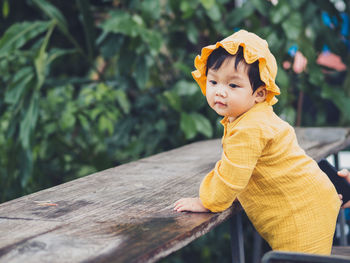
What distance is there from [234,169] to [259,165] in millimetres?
127

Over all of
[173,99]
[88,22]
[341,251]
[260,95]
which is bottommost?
[341,251]

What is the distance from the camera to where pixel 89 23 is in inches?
116

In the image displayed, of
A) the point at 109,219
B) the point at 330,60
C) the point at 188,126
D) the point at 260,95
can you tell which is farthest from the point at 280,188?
the point at 330,60

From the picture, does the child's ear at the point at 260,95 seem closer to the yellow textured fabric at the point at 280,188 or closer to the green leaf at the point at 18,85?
the yellow textured fabric at the point at 280,188

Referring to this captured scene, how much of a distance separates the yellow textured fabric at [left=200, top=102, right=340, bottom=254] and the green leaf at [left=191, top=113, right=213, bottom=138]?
129cm

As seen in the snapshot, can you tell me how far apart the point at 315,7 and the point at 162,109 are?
47.5 inches

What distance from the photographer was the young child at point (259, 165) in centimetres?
121

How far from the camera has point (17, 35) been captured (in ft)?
8.66

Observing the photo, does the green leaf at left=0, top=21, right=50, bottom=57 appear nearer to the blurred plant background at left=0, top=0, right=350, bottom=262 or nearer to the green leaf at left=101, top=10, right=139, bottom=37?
the blurred plant background at left=0, top=0, right=350, bottom=262

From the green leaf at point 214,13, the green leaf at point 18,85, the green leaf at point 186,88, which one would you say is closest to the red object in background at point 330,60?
the green leaf at point 214,13

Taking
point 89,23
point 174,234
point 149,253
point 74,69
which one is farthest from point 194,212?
point 74,69

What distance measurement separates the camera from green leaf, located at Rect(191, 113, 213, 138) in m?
2.64

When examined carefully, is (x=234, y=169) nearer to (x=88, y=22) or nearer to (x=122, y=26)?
(x=122, y=26)

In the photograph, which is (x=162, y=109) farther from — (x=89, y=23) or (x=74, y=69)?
(x=74, y=69)
